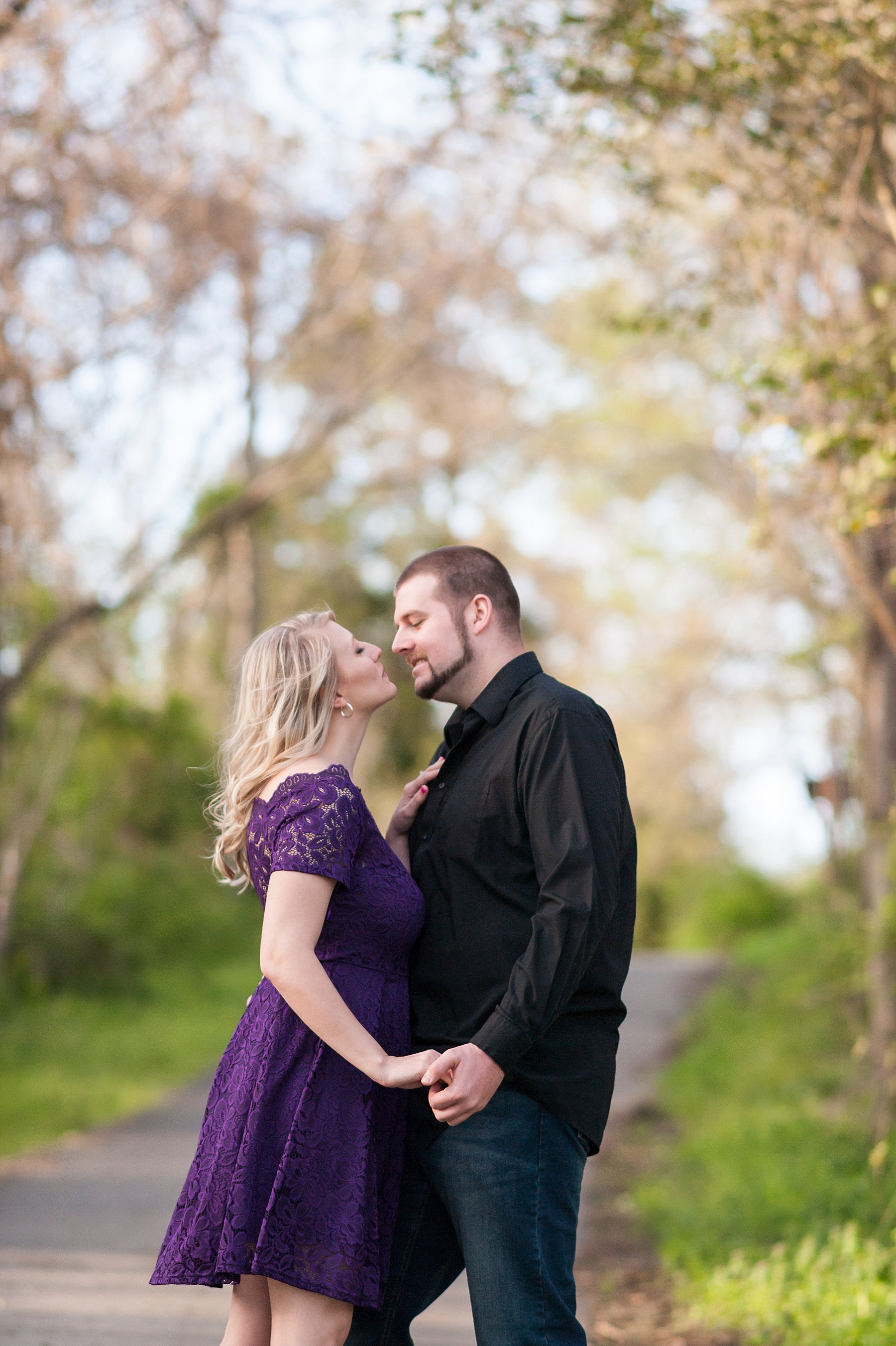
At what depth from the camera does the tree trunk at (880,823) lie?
6555mm

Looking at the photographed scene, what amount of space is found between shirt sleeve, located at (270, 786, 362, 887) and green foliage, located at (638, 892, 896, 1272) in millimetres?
3478

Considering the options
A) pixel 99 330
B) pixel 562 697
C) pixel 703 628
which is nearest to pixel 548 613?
pixel 703 628

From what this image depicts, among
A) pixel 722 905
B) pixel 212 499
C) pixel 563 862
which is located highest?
pixel 563 862

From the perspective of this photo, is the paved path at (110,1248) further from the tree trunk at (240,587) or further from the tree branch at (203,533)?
the tree trunk at (240,587)

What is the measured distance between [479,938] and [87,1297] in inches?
124

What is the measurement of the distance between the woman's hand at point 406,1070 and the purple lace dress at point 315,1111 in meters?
0.16

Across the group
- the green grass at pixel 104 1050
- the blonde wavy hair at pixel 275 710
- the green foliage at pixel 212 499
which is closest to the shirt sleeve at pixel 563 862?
the blonde wavy hair at pixel 275 710

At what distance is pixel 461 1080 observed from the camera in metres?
2.55

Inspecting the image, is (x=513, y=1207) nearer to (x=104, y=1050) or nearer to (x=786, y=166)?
(x=786, y=166)

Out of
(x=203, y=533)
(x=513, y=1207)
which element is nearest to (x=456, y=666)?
(x=513, y=1207)

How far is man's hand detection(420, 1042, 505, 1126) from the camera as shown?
2545mm

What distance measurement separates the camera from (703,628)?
15273mm

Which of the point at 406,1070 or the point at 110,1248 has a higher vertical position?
the point at 406,1070

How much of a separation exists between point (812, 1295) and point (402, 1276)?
240 cm
